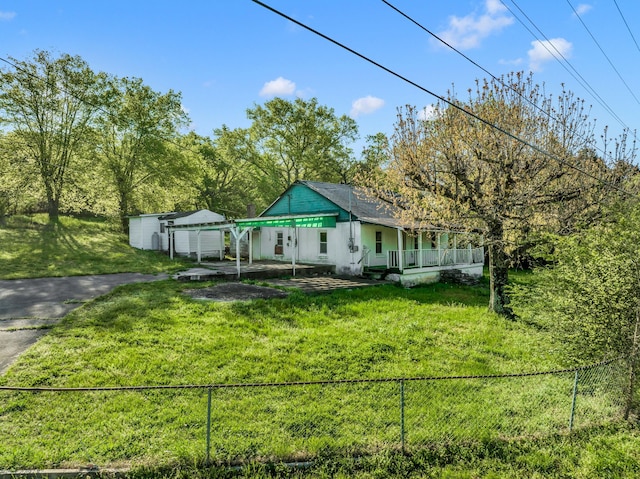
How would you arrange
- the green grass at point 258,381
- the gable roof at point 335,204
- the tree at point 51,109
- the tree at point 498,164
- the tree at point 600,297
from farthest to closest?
1. the tree at point 51,109
2. the gable roof at point 335,204
3. the tree at point 498,164
4. the tree at point 600,297
5. the green grass at point 258,381

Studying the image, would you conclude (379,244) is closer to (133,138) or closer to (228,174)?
(133,138)

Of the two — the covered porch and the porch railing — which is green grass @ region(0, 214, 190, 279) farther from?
the porch railing

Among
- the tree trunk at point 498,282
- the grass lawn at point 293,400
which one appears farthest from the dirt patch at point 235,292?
the tree trunk at point 498,282

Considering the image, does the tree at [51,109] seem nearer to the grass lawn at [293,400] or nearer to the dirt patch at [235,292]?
the dirt patch at [235,292]

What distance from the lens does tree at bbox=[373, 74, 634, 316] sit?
11234 mm

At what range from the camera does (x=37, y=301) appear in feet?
37.4

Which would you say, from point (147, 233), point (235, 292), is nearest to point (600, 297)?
point (235, 292)

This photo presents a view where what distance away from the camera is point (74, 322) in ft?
30.6

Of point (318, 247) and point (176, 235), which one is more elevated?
point (176, 235)

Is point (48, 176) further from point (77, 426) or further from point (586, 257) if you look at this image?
point (586, 257)

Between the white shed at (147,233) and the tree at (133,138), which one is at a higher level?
the tree at (133,138)

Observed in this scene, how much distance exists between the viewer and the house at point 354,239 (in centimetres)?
1792

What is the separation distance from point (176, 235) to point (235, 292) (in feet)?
41.7

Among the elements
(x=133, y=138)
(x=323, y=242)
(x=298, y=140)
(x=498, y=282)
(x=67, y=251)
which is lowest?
(x=498, y=282)
